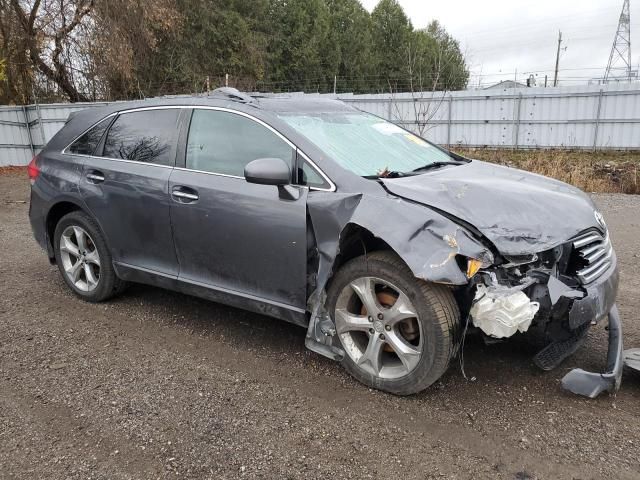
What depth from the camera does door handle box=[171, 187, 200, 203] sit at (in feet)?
11.9

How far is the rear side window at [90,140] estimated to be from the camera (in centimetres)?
441

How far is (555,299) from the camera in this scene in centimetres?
272

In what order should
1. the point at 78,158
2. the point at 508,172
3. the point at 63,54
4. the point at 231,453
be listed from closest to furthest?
the point at 231,453 → the point at 508,172 → the point at 78,158 → the point at 63,54

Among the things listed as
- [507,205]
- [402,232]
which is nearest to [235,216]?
[402,232]

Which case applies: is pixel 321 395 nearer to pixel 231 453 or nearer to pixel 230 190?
pixel 231 453

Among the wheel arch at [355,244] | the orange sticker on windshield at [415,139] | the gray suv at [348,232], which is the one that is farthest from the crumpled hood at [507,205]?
the orange sticker on windshield at [415,139]

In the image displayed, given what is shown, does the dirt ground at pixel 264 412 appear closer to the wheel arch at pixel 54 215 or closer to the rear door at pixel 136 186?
the rear door at pixel 136 186

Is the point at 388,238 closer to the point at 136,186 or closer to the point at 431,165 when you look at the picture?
the point at 431,165

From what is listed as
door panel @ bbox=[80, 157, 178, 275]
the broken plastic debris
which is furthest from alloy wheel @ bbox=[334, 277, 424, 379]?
door panel @ bbox=[80, 157, 178, 275]

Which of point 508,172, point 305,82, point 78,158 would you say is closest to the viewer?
point 508,172

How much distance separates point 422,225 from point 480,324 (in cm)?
59

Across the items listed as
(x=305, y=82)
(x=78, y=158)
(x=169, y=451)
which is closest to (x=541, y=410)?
(x=169, y=451)

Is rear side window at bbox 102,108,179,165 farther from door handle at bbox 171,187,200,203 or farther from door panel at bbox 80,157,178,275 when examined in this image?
door handle at bbox 171,187,200,203

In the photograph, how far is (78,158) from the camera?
445cm
